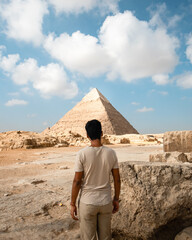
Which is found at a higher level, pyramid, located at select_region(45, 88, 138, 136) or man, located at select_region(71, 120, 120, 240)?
pyramid, located at select_region(45, 88, 138, 136)

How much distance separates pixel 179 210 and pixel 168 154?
7.61ft

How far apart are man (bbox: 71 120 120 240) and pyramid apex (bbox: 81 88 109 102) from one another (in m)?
80.3

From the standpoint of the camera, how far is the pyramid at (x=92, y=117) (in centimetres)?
6712

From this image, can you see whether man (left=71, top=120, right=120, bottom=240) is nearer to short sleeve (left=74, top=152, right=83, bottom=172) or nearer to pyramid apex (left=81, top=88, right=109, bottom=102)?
short sleeve (left=74, top=152, right=83, bottom=172)

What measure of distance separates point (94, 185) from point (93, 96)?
83.8m

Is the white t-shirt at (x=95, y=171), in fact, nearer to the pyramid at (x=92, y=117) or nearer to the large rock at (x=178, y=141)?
the large rock at (x=178, y=141)

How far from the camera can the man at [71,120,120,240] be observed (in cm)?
149

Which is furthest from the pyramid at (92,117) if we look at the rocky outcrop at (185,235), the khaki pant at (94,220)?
the khaki pant at (94,220)

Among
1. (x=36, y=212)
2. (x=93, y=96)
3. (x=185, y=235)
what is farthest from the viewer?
(x=93, y=96)

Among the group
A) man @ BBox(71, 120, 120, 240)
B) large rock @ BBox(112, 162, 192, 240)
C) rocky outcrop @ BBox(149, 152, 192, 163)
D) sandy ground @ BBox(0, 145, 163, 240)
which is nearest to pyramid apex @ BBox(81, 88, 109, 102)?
rocky outcrop @ BBox(149, 152, 192, 163)

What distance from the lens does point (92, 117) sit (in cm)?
7344

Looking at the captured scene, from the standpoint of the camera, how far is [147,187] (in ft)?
5.87

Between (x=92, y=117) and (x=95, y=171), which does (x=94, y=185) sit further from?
(x=92, y=117)

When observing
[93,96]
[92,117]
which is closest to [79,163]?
[92,117]
